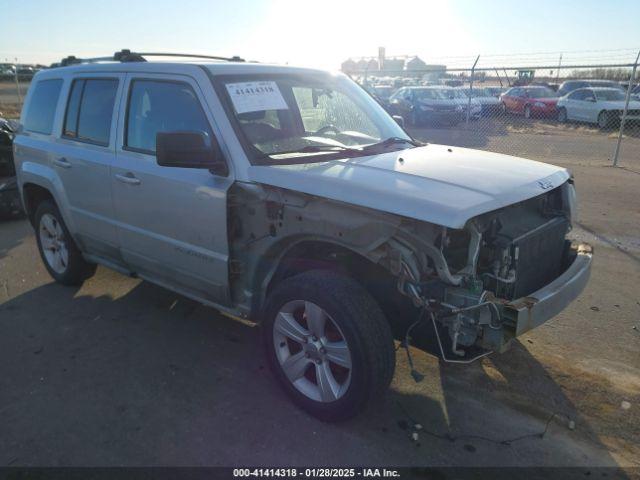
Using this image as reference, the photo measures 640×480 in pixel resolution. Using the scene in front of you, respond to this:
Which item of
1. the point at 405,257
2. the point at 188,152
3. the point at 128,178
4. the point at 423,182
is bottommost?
the point at 405,257

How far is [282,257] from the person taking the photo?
323 cm

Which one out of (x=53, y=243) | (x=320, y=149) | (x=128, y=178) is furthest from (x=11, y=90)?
(x=320, y=149)

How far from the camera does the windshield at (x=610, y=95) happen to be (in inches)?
738

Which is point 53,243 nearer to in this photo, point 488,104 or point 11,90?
point 488,104

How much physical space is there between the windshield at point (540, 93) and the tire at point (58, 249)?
2177cm

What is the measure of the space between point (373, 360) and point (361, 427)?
55 cm

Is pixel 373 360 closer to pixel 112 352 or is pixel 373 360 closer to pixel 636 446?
pixel 636 446

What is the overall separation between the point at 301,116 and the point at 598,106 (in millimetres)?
18636

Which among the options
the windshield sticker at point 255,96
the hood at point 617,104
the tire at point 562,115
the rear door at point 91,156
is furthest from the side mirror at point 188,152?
the tire at point 562,115

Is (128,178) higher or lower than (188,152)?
lower

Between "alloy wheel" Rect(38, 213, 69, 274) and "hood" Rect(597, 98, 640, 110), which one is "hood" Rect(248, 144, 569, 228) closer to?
"alloy wheel" Rect(38, 213, 69, 274)

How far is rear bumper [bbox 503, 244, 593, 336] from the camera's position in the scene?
8.47 feet

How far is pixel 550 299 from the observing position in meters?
2.83

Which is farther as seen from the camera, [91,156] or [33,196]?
[33,196]
